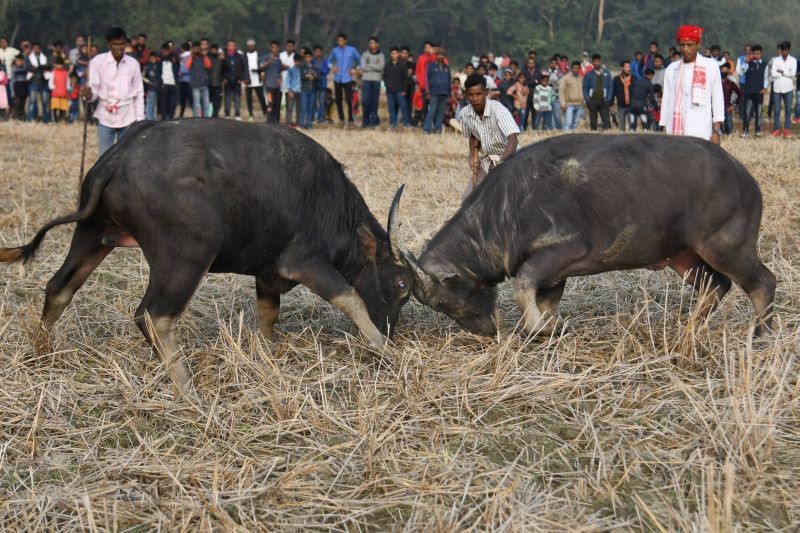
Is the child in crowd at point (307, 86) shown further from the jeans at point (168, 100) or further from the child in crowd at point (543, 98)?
the child in crowd at point (543, 98)

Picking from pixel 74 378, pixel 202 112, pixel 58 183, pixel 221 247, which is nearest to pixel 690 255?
pixel 221 247

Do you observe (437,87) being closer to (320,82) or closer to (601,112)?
(320,82)

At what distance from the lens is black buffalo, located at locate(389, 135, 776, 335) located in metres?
5.39

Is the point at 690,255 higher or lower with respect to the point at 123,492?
higher

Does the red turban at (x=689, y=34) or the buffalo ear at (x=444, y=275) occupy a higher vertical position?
the red turban at (x=689, y=34)

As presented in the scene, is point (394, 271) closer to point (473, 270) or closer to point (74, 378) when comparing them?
point (473, 270)

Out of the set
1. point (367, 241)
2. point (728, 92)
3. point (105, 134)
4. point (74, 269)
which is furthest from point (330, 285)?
point (728, 92)

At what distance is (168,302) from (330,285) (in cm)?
93

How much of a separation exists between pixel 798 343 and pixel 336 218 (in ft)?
8.74

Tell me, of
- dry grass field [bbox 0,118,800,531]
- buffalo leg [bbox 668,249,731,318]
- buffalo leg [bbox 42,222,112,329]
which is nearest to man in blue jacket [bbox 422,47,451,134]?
dry grass field [bbox 0,118,800,531]

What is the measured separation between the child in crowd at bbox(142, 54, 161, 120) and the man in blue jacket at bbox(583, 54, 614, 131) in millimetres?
9055

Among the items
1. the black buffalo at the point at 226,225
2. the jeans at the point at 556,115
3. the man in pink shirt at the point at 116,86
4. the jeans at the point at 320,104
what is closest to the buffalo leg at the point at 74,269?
the black buffalo at the point at 226,225

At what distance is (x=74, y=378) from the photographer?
5031 millimetres

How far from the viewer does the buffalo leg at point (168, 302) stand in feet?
15.9
